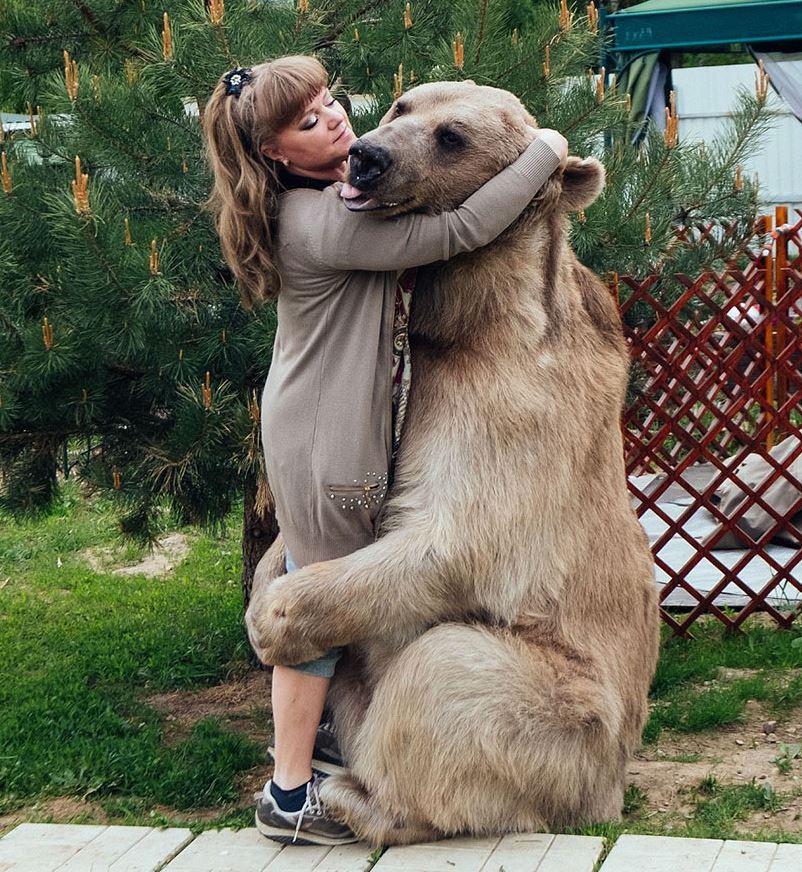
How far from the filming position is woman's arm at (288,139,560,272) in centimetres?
310

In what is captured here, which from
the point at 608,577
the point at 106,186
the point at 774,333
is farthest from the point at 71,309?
the point at 774,333

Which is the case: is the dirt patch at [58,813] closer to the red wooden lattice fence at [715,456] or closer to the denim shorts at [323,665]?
the denim shorts at [323,665]

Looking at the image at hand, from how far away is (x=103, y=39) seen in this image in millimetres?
4734

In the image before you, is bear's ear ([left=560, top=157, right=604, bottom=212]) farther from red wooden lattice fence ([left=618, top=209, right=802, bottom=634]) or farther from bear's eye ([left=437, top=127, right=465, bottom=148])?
red wooden lattice fence ([left=618, top=209, right=802, bottom=634])

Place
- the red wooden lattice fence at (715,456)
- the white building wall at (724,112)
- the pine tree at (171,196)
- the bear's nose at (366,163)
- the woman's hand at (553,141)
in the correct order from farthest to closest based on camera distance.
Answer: the white building wall at (724,112), the red wooden lattice fence at (715,456), the pine tree at (171,196), the woman's hand at (553,141), the bear's nose at (366,163)

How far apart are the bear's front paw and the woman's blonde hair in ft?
2.51

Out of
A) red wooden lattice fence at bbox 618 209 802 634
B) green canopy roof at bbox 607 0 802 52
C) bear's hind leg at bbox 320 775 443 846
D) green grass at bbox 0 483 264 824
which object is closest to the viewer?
bear's hind leg at bbox 320 775 443 846

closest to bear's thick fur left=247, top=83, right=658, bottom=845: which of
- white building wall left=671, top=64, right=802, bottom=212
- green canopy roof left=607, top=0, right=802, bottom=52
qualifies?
green canopy roof left=607, top=0, right=802, bottom=52

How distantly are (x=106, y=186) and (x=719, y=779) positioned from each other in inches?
110

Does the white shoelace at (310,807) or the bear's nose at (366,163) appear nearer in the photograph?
the bear's nose at (366,163)

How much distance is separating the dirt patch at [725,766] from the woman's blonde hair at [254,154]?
6.65ft

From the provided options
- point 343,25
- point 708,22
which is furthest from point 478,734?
point 708,22

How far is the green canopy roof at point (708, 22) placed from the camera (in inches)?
341

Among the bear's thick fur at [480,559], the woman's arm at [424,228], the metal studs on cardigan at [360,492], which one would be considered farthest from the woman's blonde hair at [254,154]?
the metal studs on cardigan at [360,492]
